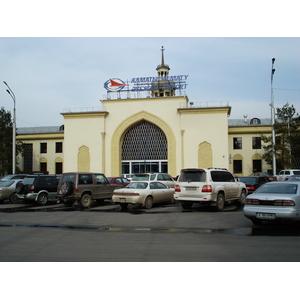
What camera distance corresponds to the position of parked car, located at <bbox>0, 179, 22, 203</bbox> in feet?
64.1

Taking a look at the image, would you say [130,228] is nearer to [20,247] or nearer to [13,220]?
[20,247]

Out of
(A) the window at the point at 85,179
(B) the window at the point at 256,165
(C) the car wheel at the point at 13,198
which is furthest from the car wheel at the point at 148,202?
(B) the window at the point at 256,165

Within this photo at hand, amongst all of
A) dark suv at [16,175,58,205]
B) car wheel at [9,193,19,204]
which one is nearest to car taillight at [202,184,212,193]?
dark suv at [16,175,58,205]

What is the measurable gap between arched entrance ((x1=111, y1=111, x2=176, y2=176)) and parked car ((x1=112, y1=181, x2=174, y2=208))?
68.7 ft

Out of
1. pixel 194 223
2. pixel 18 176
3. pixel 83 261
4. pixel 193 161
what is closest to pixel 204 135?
pixel 193 161

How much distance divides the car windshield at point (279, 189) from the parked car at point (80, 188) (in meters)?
9.25

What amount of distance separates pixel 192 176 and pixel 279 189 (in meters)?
4.91

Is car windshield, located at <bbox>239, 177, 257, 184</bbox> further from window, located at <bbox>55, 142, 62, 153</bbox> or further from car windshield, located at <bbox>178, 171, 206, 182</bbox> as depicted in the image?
window, located at <bbox>55, 142, 62, 153</bbox>

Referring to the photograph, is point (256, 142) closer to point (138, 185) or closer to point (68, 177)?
point (138, 185)

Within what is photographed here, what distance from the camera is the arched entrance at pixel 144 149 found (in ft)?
130

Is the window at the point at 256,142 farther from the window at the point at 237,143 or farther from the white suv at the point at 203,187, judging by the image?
the white suv at the point at 203,187

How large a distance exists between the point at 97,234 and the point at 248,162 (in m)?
36.3

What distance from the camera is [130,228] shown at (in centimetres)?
1084

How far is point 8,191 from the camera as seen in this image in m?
19.7
